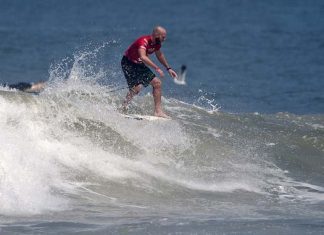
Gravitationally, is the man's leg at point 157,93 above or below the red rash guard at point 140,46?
below

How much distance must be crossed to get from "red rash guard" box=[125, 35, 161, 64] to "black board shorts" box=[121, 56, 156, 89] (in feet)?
0.25

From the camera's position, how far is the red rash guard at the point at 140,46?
1463 cm

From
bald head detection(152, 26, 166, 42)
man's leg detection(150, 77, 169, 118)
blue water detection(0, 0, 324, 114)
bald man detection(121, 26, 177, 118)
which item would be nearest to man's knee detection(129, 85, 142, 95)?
bald man detection(121, 26, 177, 118)

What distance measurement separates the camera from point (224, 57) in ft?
125

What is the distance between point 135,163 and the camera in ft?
45.1

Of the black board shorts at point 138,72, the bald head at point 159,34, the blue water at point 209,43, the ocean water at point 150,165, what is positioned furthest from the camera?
the blue water at point 209,43

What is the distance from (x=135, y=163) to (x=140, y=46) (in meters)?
1.91

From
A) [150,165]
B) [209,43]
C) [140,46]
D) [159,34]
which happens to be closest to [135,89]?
[140,46]

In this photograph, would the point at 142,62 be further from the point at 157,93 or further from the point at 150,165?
the point at 150,165

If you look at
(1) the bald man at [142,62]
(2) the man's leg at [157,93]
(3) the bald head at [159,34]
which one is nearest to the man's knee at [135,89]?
(1) the bald man at [142,62]

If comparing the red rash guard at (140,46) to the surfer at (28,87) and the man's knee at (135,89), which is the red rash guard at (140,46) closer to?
the man's knee at (135,89)

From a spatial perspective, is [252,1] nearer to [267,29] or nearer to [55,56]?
[267,29]

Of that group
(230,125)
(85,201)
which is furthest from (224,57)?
(85,201)

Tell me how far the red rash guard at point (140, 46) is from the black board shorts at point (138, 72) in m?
0.08
